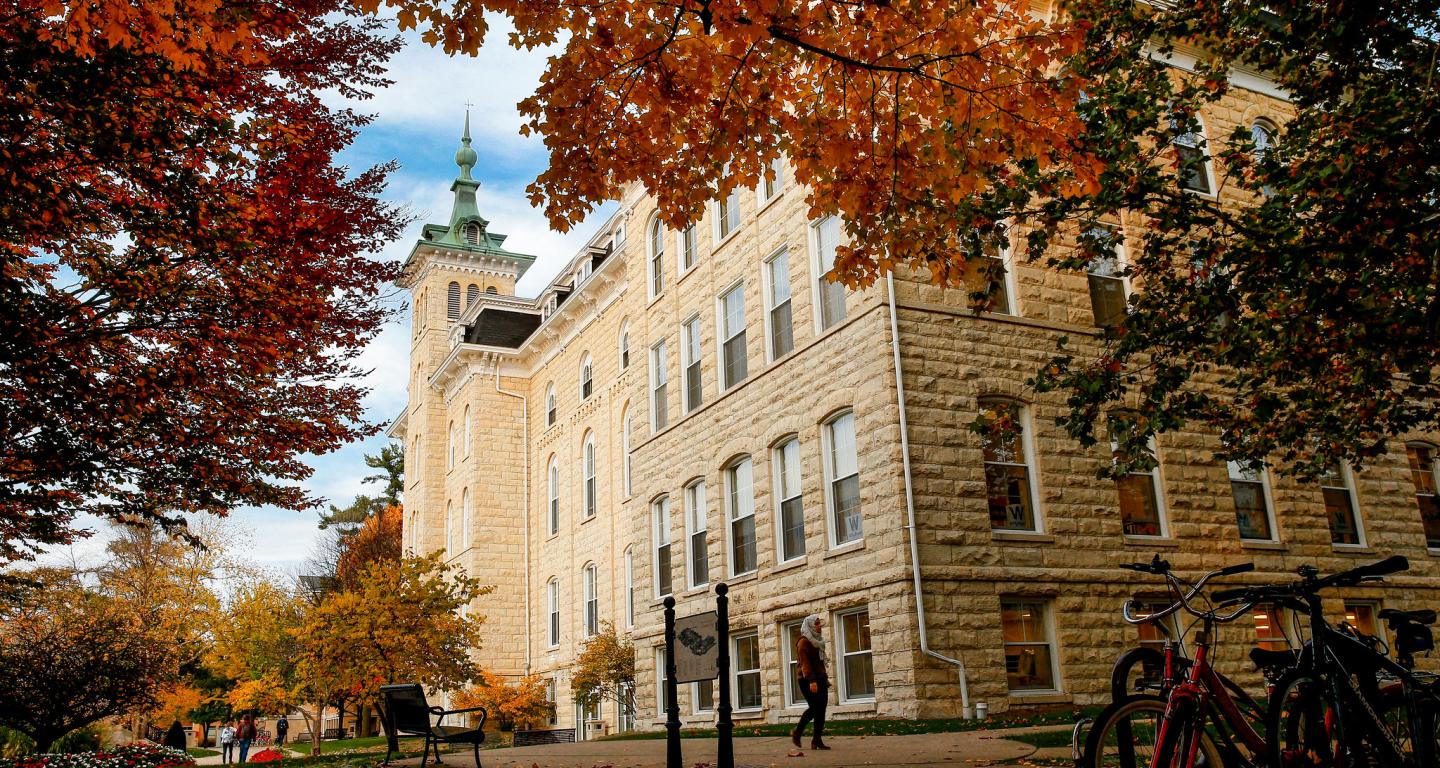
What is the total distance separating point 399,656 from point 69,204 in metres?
13.4

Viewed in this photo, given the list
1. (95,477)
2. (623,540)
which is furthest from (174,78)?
(623,540)

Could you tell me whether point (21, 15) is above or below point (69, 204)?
above

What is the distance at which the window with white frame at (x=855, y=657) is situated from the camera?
16.0m

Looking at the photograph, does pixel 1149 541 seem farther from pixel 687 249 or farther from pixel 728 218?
pixel 687 249

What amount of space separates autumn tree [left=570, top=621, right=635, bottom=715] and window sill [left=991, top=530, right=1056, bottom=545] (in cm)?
1278

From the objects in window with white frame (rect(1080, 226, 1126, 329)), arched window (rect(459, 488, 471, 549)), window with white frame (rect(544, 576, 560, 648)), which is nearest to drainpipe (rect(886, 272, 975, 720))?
window with white frame (rect(1080, 226, 1126, 329))

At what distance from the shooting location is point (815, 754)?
410 inches

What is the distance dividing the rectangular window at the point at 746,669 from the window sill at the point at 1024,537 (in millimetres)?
4890

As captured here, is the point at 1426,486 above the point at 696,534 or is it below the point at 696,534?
above

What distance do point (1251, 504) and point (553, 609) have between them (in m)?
22.9

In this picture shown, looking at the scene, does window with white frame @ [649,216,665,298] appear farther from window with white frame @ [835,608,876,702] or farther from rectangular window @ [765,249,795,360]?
window with white frame @ [835,608,876,702]

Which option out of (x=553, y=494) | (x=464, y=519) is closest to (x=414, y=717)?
(x=553, y=494)

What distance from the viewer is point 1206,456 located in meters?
17.9

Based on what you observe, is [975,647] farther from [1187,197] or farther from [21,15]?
[21,15]
